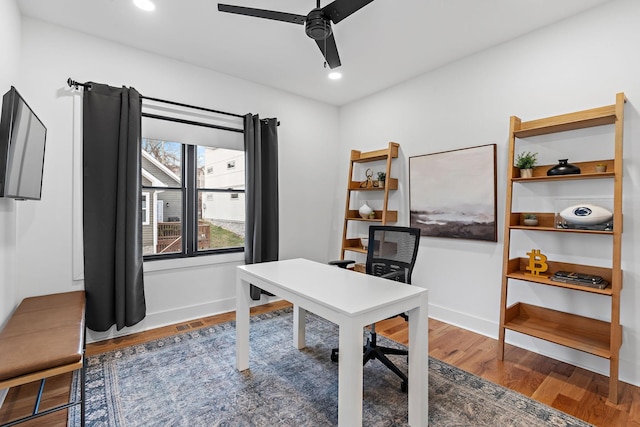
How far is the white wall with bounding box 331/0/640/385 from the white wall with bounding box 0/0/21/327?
3.45 metres

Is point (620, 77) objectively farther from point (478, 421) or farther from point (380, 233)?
point (478, 421)

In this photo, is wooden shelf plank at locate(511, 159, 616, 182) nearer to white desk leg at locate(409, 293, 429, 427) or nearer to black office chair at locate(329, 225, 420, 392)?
black office chair at locate(329, 225, 420, 392)

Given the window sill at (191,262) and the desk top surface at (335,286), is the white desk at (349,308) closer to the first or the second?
the desk top surface at (335,286)

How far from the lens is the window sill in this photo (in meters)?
3.03

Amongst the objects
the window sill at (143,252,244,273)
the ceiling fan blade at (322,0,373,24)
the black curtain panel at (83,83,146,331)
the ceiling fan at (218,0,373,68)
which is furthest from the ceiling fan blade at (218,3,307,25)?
the window sill at (143,252,244,273)

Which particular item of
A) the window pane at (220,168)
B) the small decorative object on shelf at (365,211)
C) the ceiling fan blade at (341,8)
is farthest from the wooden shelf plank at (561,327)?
the window pane at (220,168)

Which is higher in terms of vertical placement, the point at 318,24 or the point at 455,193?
the point at 318,24

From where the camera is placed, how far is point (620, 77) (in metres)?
2.19

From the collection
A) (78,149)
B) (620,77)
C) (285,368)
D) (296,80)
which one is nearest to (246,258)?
(285,368)

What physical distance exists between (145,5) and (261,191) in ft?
6.44

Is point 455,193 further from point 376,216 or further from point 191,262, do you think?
point 191,262

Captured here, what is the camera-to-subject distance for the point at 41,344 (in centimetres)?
161

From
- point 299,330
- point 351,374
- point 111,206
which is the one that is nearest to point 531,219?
point 351,374

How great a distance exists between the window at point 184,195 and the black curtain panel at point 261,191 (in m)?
0.24
